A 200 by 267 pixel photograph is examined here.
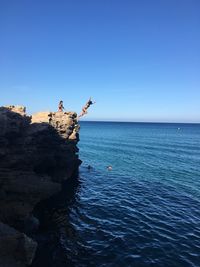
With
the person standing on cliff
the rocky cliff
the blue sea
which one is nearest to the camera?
the rocky cliff

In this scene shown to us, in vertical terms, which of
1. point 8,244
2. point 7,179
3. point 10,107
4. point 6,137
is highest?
point 10,107

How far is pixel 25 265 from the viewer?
67.1 feet

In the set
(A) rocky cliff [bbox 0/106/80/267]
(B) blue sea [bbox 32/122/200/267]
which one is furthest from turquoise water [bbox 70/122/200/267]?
(A) rocky cliff [bbox 0/106/80/267]

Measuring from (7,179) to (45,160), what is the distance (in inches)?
386

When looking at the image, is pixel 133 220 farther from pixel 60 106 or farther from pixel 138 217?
pixel 60 106

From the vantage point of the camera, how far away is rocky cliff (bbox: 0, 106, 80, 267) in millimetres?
20578

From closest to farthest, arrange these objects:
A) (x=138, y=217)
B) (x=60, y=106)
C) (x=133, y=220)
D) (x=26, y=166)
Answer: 1. (x=133, y=220)
2. (x=138, y=217)
3. (x=26, y=166)
4. (x=60, y=106)

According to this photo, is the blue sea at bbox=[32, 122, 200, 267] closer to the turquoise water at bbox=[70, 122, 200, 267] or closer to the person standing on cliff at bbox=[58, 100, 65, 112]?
the turquoise water at bbox=[70, 122, 200, 267]

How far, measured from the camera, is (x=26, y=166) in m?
34.5

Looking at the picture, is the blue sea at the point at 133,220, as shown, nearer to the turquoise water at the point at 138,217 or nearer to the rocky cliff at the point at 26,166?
the turquoise water at the point at 138,217

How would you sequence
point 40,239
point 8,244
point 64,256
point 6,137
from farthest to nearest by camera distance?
point 6,137
point 40,239
point 64,256
point 8,244

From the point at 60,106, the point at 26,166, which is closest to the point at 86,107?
the point at 60,106

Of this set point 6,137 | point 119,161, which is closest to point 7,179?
point 6,137

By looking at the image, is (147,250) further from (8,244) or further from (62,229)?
(8,244)
